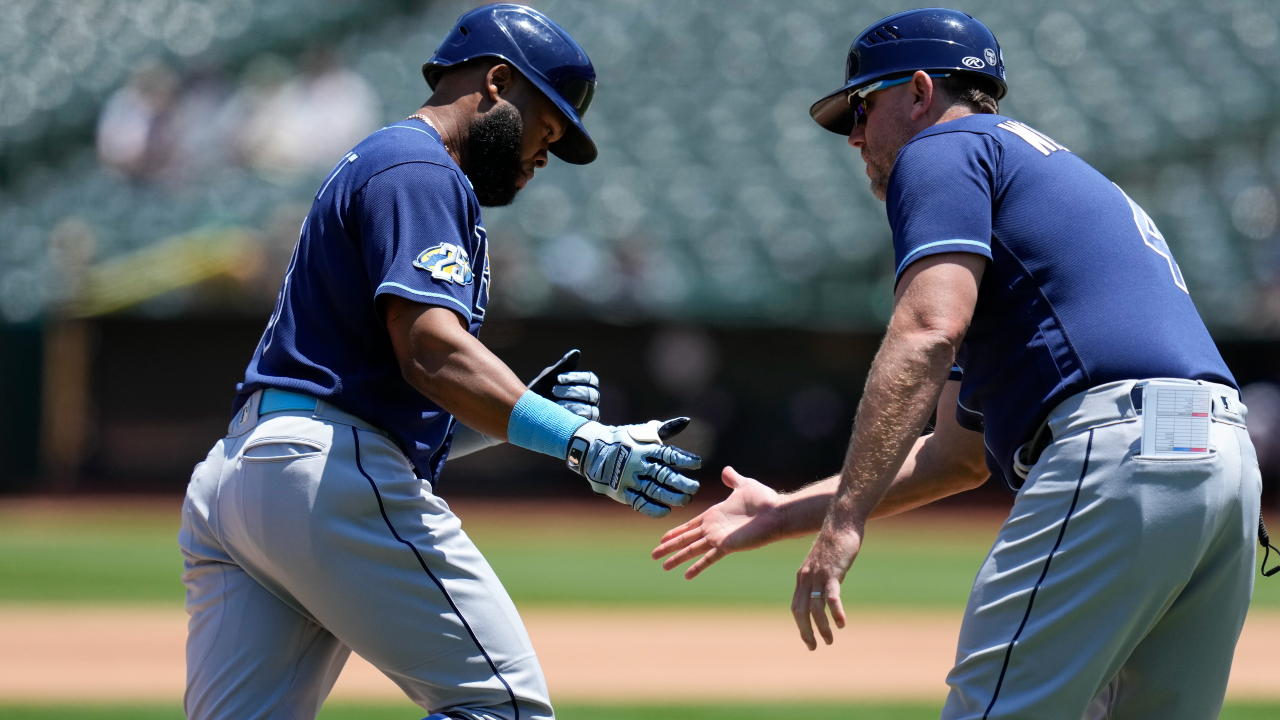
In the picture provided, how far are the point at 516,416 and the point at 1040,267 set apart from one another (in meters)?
1.08

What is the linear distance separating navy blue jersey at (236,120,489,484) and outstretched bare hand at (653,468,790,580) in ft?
2.16

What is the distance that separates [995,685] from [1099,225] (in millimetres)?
910

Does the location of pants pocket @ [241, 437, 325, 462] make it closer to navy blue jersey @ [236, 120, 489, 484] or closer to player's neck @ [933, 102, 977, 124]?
navy blue jersey @ [236, 120, 489, 484]

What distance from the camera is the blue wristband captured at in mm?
2668

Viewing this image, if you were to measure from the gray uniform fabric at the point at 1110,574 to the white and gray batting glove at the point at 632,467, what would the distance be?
0.63 m

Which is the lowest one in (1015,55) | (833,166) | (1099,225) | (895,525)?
(895,525)

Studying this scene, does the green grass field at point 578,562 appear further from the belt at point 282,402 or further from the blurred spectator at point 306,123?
the belt at point 282,402

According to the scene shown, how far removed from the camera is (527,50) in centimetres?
302

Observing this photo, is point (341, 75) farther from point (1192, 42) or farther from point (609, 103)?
point (1192, 42)

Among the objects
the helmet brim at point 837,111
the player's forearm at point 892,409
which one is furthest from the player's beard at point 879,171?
the player's forearm at point 892,409

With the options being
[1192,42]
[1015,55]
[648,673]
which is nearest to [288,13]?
[1015,55]

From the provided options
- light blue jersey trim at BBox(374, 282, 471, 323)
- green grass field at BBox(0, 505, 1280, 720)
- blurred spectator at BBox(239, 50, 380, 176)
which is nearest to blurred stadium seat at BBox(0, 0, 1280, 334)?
blurred spectator at BBox(239, 50, 380, 176)

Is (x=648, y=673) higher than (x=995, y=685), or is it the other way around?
(x=995, y=685)

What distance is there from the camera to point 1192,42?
55.5 ft
